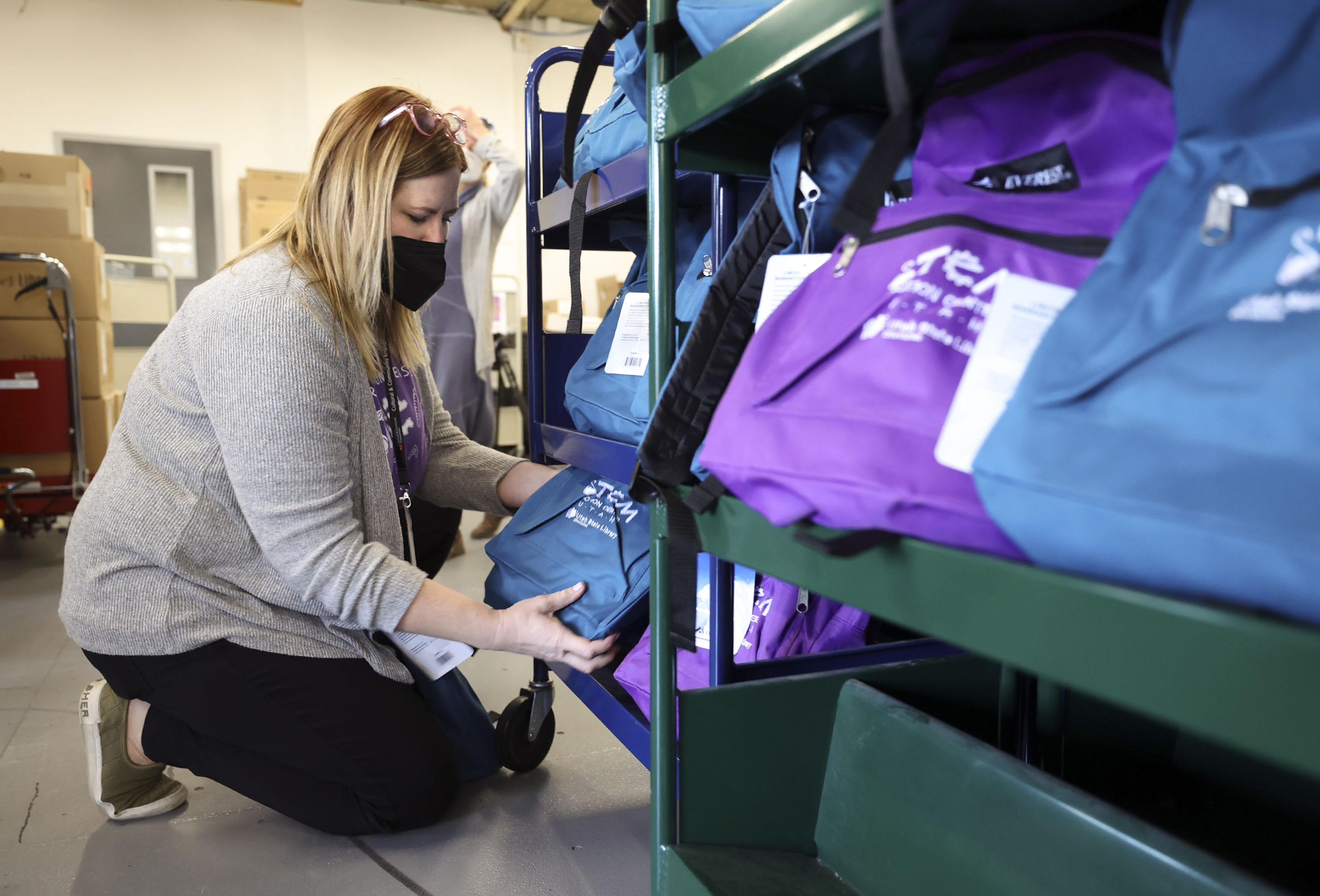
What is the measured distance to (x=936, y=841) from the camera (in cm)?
90

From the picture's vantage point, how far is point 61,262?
3.97 m

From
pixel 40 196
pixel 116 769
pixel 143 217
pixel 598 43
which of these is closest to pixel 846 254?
pixel 598 43

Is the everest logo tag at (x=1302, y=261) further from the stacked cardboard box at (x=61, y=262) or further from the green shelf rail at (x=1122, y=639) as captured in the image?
the stacked cardboard box at (x=61, y=262)

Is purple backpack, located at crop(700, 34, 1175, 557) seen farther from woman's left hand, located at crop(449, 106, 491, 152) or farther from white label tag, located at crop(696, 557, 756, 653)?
woman's left hand, located at crop(449, 106, 491, 152)

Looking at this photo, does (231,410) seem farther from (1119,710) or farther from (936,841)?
(1119,710)

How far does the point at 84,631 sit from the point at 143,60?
20.2 feet

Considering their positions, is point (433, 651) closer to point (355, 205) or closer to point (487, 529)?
point (355, 205)

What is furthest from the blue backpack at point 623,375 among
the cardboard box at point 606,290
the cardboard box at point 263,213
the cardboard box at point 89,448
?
the cardboard box at point 263,213

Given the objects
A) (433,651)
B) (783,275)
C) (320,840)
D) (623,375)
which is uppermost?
(783,275)

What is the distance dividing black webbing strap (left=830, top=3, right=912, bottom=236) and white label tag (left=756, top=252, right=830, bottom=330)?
12 cm

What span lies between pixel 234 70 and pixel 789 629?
672cm

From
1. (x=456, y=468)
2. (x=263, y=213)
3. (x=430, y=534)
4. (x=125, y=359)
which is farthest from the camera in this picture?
(x=125, y=359)

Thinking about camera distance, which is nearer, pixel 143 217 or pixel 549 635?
pixel 549 635

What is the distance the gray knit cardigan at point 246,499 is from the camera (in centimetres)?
131
